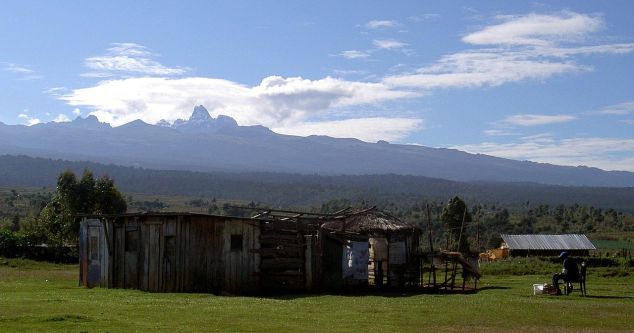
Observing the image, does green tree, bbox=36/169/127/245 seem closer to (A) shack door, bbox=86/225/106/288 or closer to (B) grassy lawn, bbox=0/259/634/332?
(A) shack door, bbox=86/225/106/288

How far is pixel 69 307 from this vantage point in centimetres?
2653

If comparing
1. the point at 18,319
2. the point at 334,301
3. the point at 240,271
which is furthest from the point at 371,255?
the point at 18,319

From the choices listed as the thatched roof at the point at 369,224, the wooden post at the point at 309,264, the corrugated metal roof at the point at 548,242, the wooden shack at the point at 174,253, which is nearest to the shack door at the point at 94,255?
the wooden shack at the point at 174,253

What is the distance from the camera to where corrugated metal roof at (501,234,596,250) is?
86562mm

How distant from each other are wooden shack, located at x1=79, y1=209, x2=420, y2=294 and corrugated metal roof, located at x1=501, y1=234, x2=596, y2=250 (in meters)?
47.5

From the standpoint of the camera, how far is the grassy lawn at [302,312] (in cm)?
2291

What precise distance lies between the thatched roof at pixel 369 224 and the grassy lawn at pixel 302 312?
8.12m

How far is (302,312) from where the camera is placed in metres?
27.2

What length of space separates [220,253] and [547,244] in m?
56.8

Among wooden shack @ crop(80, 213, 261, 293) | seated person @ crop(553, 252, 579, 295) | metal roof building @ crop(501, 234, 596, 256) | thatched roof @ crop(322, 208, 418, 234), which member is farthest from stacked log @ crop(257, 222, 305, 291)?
metal roof building @ crop(501, 234, 596, 256)

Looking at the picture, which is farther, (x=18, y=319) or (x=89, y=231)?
(x=89, y=231)

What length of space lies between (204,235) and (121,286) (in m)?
4.37

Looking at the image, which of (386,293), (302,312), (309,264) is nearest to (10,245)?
(309,264)

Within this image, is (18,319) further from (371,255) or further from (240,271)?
(371,255)
